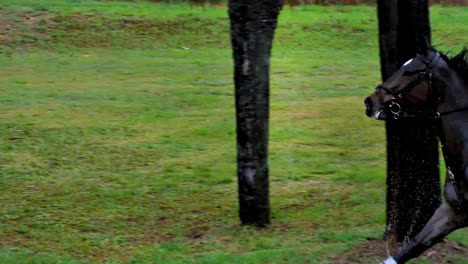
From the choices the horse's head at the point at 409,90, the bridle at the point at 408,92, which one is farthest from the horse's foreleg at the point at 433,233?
the horse's head at the point at 409,90

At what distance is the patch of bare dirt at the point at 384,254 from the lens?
776 centimetres

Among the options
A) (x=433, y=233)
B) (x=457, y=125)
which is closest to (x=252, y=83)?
(x=457, y=125)

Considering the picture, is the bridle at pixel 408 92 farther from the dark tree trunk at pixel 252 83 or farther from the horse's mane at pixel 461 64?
the dark tree trunk at pixel 252 83

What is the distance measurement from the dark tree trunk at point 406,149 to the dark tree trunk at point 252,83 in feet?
5.01

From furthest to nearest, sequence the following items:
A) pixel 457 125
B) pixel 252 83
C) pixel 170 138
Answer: pixel 170 138
pixel 252 83
pixel 457 125

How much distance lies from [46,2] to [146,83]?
9.73 m

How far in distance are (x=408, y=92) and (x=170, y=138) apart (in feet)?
26.0

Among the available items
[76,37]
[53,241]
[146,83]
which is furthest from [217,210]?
[76,37]

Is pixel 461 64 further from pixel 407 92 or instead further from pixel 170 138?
pixel 170 138

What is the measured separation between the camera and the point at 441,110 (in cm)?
672

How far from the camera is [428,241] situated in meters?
6.71

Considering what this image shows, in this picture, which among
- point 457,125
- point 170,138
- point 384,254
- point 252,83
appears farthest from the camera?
point 170,138

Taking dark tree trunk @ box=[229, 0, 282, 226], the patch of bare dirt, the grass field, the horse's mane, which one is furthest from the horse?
dark tree trunk @ box=[229, 0, 282, 226]

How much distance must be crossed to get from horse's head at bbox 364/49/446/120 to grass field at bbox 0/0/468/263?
1.75m
